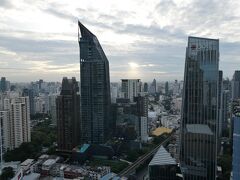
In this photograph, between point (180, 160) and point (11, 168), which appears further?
point (11, 168)

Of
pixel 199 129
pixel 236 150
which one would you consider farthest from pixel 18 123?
pixel 236 150

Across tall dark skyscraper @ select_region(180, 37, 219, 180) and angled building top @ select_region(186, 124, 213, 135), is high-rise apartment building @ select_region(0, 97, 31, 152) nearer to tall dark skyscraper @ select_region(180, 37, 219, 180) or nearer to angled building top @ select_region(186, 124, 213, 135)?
tall dark skyscraper @ select_region(180, 37, 219, 180)

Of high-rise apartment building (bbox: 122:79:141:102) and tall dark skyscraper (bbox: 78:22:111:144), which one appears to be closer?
tall dark skyscraper (bbox: 78:22:111:144)

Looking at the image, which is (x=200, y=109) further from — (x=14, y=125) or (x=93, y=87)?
(x=14, y=125)

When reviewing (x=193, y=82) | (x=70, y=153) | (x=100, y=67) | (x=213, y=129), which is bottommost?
(x=70, y=153)

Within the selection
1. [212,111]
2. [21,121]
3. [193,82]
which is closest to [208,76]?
[193,82]

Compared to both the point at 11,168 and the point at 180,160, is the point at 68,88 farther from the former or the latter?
the point at 180,160

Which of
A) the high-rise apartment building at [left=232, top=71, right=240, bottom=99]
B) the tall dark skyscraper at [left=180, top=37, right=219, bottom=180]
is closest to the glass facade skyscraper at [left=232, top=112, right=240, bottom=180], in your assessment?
the tall dark skyscraper at [left=180, top=37, right=219, bottom=180]
